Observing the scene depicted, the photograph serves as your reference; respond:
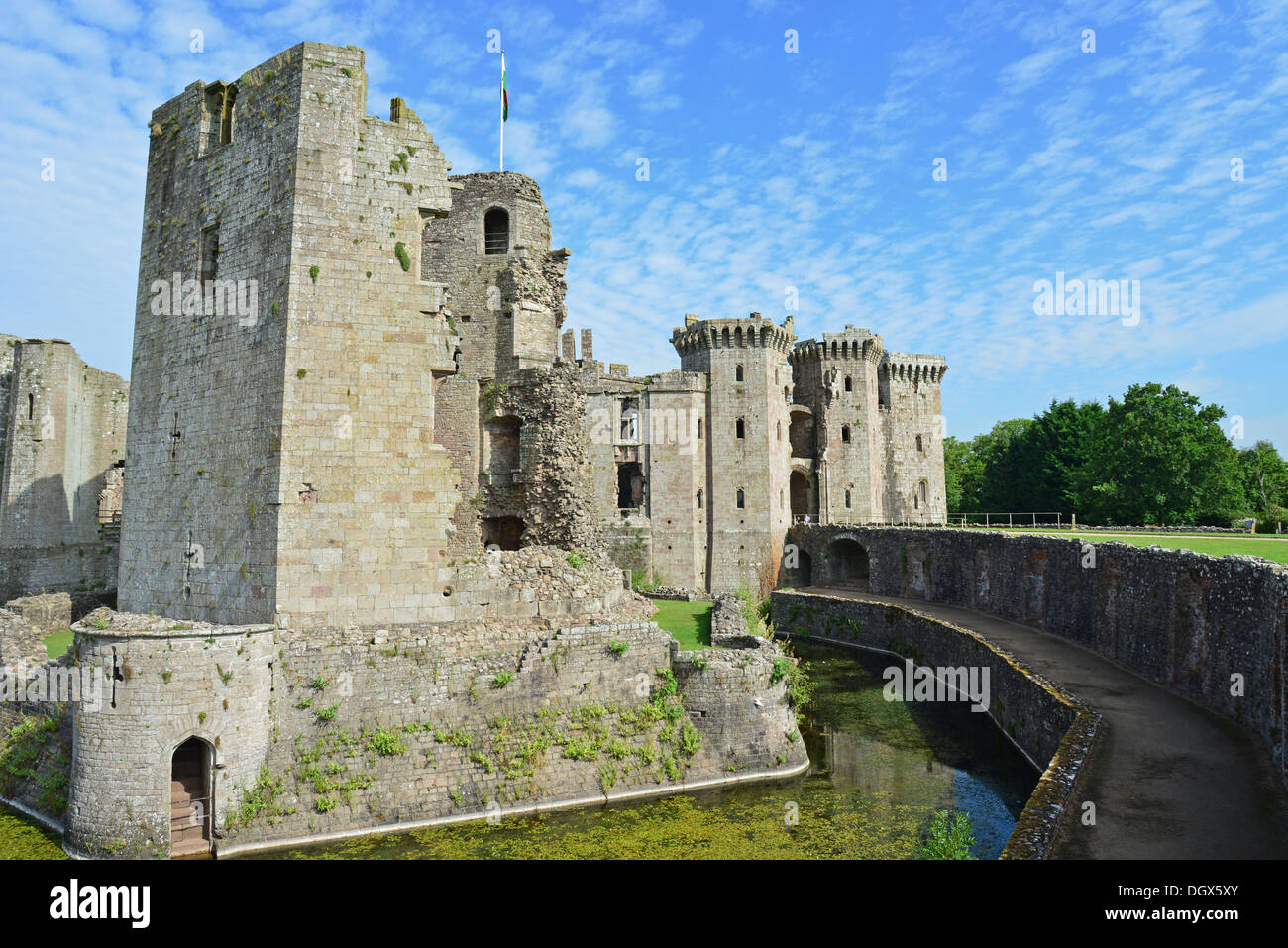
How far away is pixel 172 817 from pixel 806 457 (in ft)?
140

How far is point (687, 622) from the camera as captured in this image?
1072 inches

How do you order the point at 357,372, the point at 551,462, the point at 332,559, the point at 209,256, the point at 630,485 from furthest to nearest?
1. the point at 630,485
2. the point at 551,462
3. the point at 209,256
4. the point at 357,372
5. the point at 332,559

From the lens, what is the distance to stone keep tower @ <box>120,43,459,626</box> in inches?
527

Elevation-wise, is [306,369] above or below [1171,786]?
above

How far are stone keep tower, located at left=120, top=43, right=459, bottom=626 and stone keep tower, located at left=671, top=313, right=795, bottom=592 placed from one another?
2801 centimetres

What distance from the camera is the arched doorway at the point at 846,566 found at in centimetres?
4284

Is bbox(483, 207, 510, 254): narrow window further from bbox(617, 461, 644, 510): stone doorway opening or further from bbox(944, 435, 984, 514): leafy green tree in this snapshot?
bbox(944, 435, 984, 514): leafy green tree

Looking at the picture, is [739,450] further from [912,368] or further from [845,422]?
[912,368]

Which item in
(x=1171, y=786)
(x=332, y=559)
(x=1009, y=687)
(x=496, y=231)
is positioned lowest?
(x=1009, y=687)

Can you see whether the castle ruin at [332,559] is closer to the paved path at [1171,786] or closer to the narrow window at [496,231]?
the narrow window at [496,231]

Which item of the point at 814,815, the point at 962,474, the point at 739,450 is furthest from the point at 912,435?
the point at 814,815

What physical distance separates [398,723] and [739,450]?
99.8 ft

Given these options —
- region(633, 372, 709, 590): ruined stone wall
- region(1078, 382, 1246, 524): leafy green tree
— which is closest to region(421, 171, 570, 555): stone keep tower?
region(633, 372, 709, 590): ruined stone wall

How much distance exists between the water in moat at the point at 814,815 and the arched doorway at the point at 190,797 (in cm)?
93
